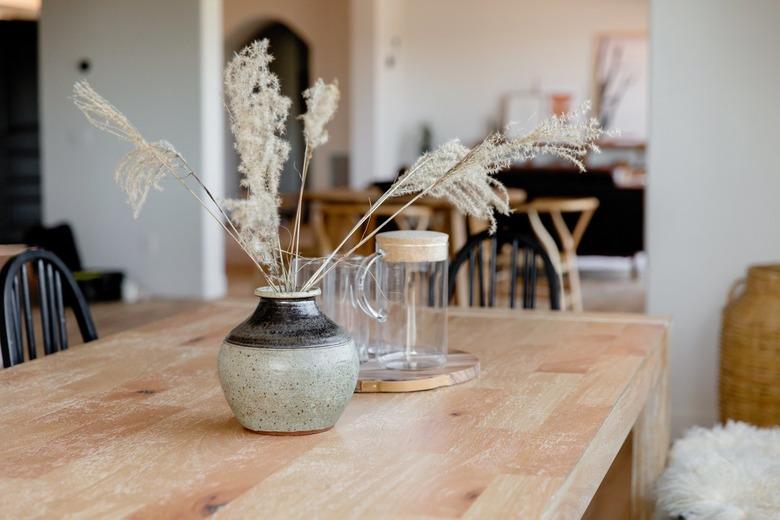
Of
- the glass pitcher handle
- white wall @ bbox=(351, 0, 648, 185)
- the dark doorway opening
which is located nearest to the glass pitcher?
the glass pitcher handle

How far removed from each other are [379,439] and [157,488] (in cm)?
33

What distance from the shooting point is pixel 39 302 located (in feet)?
7.19

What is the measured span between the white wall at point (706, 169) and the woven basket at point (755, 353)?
14.7 inches

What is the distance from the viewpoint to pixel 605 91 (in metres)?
11.0

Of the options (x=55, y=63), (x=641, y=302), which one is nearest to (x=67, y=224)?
(x=55, y=63)

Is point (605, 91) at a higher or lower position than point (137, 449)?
higher

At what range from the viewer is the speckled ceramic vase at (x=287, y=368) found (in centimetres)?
136

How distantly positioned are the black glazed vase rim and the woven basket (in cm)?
218

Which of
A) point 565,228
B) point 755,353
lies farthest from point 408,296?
point 565,228

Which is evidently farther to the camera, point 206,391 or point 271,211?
point 206,391

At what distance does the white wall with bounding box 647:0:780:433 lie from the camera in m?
3.61

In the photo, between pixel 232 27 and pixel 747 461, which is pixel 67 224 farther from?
pixel 747 461

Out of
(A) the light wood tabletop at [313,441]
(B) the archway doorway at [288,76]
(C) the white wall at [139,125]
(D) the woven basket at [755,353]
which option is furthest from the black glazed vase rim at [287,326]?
(B) the archway doorway at [288,76]

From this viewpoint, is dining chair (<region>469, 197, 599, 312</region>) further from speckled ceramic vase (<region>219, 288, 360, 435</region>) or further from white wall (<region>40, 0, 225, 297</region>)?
speckled ceramic vase (<region>219, 288, 360, 435</region>)
